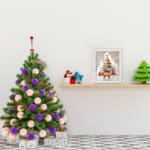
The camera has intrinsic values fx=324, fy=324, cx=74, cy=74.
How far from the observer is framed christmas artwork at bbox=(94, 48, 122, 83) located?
98.0 inches

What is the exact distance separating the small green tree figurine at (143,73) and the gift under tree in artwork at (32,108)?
0.64 metres

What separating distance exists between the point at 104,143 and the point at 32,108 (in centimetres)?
59

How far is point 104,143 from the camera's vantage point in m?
2.34

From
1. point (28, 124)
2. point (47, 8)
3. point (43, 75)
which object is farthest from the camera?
point (47, 8)

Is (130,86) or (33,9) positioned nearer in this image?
(130,86)

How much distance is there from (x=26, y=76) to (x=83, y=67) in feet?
1.61

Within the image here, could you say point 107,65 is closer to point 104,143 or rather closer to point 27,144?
point 104,143

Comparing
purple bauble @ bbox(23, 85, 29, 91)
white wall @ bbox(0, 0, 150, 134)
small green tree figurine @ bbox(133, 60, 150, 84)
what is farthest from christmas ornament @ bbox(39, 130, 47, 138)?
small green tree figurine @ bbox(133, 60, 150, 84)

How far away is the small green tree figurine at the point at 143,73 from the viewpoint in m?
2.40

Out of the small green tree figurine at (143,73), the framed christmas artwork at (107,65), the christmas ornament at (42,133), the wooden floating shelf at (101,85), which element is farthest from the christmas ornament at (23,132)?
the small green tree figurine at (143,73)

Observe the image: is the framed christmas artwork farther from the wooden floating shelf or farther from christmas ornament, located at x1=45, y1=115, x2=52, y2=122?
christmas ornament, located at x1=45, y1=115, x2=52, y2=122

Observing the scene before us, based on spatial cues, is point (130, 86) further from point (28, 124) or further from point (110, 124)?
point (28, 124)

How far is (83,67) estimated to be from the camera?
8.39 feet

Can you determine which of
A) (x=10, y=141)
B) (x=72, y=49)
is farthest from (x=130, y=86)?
(x=10, y=141)
